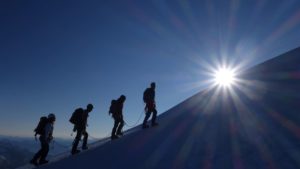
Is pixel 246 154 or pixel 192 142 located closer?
pixel 246 154

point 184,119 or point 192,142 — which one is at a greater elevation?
point 184,119

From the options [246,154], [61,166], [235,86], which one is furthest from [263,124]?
[61,166]

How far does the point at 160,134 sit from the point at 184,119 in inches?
63.0

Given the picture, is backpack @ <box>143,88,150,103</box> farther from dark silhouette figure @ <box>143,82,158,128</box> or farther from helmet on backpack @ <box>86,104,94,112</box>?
helmet on backpack @ <box>86,104,94,112</box>

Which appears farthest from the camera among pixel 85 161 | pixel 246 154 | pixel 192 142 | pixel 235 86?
pixel 235 86

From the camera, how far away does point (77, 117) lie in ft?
51.5

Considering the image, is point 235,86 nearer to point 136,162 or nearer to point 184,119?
point 184,119

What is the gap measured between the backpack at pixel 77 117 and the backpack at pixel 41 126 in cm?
147

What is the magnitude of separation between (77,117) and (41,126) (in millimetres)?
1946

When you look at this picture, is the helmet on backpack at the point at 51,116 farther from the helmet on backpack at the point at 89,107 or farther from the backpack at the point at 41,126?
the helmet on backpack at the point at 89,107

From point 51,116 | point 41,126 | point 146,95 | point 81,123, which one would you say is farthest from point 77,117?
point 146,95

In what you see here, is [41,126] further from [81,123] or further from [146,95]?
[146,95]

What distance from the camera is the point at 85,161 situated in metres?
13.0

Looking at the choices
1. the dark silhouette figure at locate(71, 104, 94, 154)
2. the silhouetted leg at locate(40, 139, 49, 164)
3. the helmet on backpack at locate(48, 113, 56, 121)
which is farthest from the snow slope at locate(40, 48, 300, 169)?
the helmet on backpack at locate(48, 113, 56, 121)
